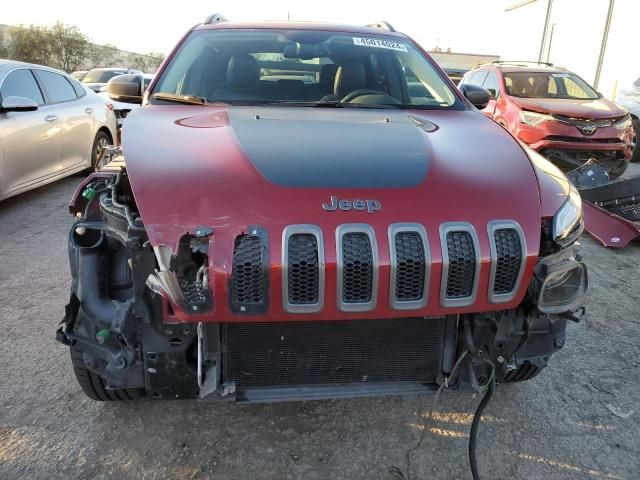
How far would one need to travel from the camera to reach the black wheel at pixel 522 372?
2373 millimetres

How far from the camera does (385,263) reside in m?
1.80

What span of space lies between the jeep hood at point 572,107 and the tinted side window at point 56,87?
6.34 meters

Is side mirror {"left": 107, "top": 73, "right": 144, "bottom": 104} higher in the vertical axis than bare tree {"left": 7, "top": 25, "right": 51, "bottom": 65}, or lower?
higher

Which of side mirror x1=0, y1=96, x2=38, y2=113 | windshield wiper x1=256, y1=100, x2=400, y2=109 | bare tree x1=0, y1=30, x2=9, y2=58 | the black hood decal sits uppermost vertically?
windshield wiper x1=256, y1=100, x2=400, y2=109

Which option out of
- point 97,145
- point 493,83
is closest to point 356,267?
point 97,145

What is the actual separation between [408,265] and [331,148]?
67cm

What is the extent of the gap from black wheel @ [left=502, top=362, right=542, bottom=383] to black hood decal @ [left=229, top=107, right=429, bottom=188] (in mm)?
983

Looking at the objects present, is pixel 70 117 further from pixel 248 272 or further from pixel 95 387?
pixel 248 272

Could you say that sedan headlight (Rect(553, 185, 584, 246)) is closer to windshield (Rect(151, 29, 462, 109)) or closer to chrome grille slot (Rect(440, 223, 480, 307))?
chrome grille slot (Rect(440, 223, 480, 307))

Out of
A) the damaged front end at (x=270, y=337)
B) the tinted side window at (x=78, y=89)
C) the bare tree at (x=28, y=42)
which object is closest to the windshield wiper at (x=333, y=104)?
the damaged front end at (x=270, y=337)

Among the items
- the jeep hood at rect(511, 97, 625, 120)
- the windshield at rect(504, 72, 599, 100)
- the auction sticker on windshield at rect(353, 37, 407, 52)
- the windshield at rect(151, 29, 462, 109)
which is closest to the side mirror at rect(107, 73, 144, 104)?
the windshield at rect(151, 29, 462, 109)

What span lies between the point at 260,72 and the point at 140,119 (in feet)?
3.10

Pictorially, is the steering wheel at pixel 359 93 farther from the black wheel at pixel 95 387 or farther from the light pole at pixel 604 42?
the light pole at pixel 604 42

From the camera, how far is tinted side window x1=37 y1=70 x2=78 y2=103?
21.2 ft
